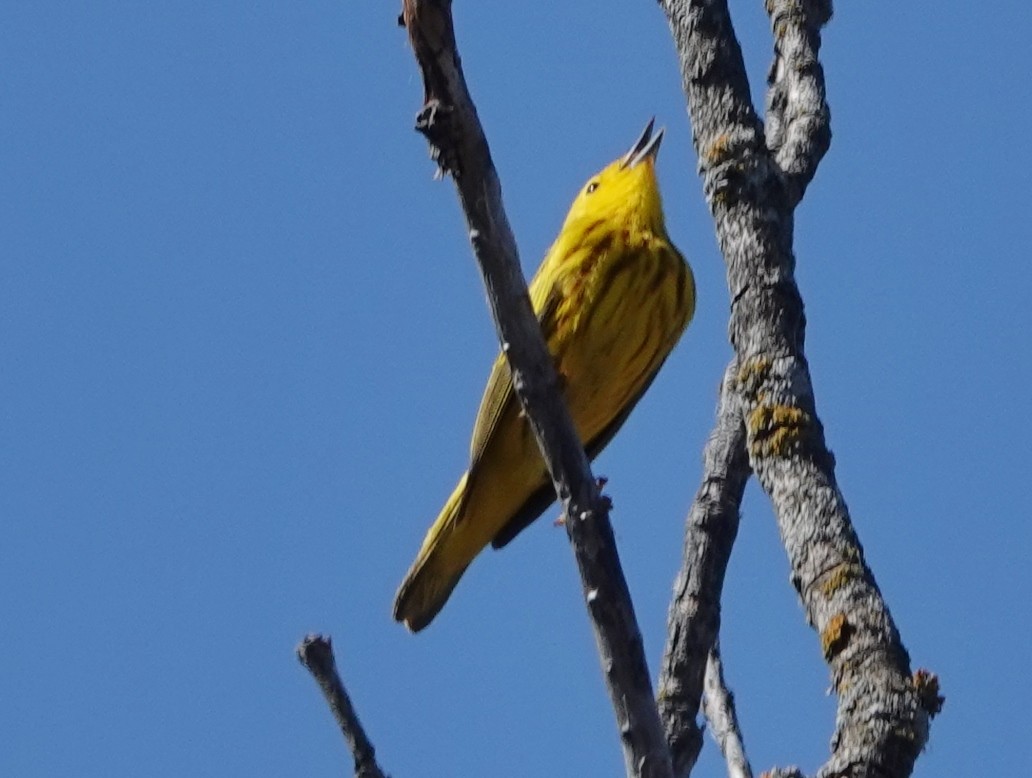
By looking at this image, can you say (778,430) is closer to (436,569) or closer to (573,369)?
(573,369)

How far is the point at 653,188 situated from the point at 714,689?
115 inches

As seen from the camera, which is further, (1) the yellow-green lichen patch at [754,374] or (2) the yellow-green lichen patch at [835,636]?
(1) the yellow-green lichen patch at [754,374]

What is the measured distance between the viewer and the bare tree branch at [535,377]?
3107mm

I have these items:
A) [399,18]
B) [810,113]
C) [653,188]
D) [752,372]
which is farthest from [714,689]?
[653,188]

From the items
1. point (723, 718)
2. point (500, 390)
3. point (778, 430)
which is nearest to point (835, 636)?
point (778, 430)

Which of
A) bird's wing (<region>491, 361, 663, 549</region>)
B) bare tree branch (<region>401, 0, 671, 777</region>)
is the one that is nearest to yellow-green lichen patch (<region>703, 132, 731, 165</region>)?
bare tree branch (<region>401, 0, 671, 777</region>)

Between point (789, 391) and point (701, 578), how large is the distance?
750mm

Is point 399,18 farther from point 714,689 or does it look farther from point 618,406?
point 618,406

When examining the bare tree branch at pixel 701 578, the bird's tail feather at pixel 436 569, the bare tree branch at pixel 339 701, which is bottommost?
the bare tree branch at pixel 339 701

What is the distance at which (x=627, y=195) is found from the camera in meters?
6.85

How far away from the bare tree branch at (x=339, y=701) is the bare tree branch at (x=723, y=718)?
1.21 metres

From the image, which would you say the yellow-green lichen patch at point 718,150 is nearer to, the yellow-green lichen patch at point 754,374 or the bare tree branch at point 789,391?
the bare tree branch at point 789,391

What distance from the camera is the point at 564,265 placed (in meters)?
6.14

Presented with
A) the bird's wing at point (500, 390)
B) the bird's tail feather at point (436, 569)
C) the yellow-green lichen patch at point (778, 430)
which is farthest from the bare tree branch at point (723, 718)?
the bird's tail feather at point (436, 569)
